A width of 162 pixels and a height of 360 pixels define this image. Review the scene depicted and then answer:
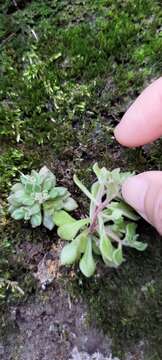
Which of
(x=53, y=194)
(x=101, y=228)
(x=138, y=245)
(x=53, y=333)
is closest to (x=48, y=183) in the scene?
(x=53, y=194)

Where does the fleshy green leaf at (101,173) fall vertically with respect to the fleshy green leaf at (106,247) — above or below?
above

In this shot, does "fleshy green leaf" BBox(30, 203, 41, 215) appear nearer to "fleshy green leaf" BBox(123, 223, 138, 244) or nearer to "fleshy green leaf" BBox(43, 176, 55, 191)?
"fleshy green leaf" BBox(43, 176, 55, 191)

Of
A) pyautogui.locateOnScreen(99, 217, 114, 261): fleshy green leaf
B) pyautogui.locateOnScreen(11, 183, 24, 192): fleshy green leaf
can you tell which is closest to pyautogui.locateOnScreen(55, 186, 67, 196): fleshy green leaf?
pyautogui.locateOnScreen(11, 183, 24, 192): fleshy green leaf

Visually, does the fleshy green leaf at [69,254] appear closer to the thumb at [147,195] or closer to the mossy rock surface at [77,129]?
the mossy rock surface at [77,129]

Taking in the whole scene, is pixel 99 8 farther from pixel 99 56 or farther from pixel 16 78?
pixel 16 78

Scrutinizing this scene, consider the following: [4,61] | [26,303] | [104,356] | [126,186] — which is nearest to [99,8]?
[4,61]

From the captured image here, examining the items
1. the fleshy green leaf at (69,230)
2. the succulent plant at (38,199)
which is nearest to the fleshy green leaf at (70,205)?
the succulent plant at (38,199)
